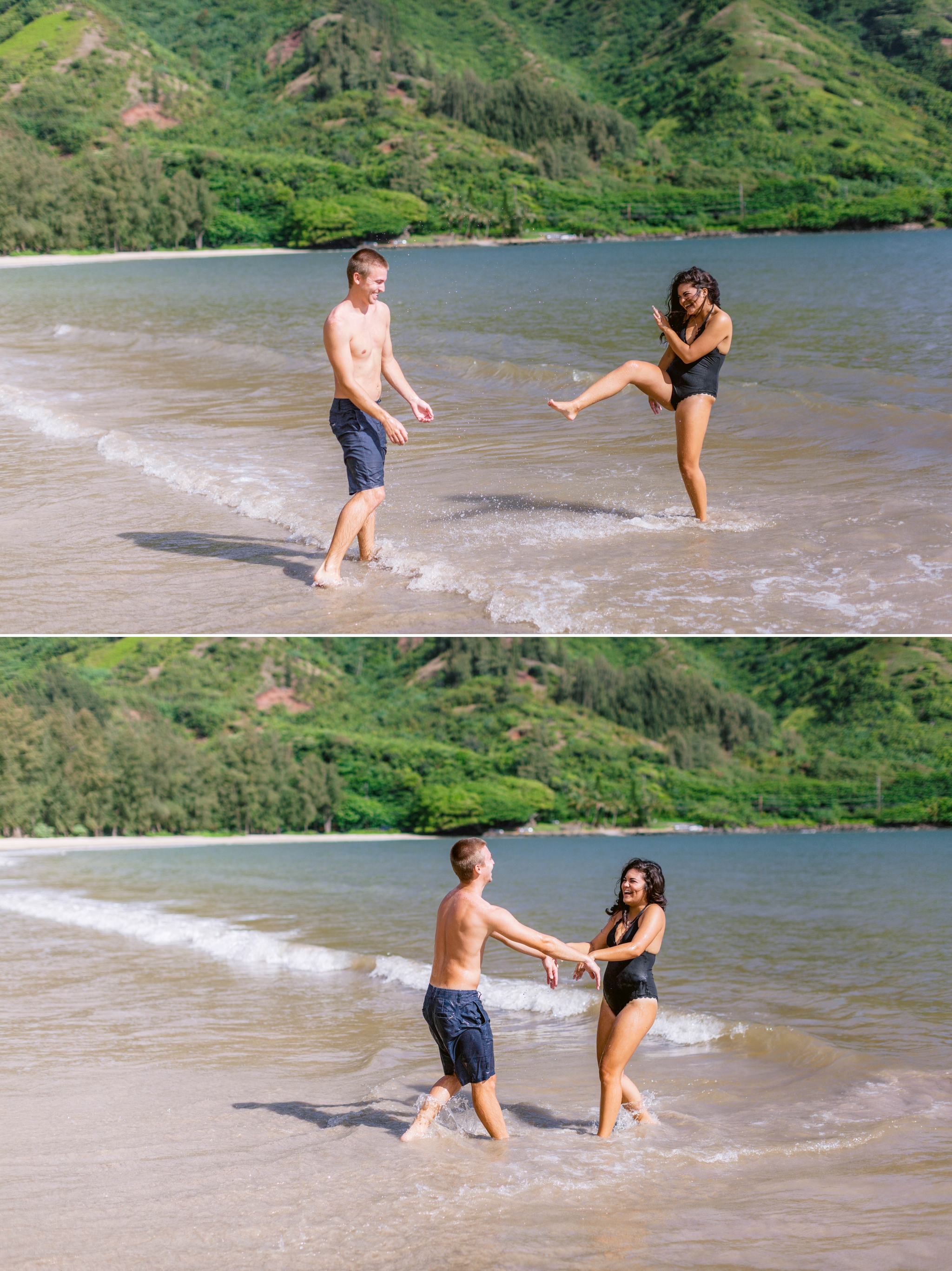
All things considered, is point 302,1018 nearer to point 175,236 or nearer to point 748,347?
point 748,347

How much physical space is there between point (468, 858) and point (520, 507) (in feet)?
17.4

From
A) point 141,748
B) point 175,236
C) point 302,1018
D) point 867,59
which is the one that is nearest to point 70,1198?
point 302,1018

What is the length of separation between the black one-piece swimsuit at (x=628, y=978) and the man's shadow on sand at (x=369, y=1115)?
22.9 inches

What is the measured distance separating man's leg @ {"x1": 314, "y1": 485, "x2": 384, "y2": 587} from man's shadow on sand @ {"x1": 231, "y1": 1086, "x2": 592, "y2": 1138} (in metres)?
3.46

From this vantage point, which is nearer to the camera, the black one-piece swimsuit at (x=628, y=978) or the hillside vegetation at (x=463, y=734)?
the black one-piece swimsuit at (x=628, y=978)

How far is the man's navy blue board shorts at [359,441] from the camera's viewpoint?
280 inches

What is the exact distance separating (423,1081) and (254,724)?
2358 inches

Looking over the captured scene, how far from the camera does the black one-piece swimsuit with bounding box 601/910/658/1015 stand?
5094mm

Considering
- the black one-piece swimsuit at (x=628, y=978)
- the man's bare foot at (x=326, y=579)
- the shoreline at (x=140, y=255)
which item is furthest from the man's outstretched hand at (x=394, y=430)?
the shoreline at (x=140, y=255)

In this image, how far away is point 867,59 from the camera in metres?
187

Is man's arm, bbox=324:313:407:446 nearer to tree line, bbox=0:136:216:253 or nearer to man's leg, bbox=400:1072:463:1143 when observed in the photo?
man's leg, bbox=400:1072:463:1143

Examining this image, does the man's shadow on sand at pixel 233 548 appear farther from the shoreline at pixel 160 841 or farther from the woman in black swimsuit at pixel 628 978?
the shoreline at pixel 160 841

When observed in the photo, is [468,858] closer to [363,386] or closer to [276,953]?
[363,386]

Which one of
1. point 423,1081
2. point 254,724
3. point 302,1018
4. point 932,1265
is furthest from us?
point 254,724
